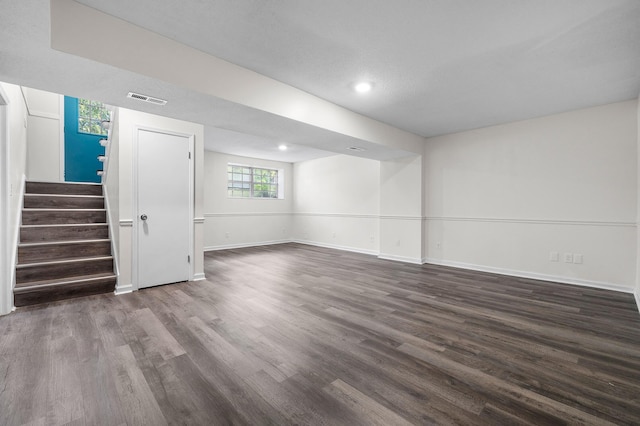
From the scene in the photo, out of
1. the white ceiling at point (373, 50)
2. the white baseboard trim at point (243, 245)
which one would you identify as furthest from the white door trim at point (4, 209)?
the white baseboard trim at point (243, 245)

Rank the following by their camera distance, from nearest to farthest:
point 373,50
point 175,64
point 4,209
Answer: point 175,64 → point 373,50 → point 4,209

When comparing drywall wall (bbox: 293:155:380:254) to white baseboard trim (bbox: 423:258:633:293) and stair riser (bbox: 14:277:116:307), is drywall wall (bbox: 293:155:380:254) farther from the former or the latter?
stair riser (bbox: 14:277:116:307)

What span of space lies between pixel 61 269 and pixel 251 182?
4.97 meters

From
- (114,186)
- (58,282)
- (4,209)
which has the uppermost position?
(114,186)

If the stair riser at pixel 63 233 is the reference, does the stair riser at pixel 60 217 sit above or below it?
above

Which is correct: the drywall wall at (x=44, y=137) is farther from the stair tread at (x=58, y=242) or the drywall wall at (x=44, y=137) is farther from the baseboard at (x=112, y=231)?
the stair tread at (x=58, y=242)

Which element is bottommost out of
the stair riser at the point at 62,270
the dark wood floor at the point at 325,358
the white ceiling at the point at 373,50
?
the dark wood floor at the point at 325,358

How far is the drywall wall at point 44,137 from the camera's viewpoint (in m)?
5.25

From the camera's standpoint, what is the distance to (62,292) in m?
3.23

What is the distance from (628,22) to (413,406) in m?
3.01

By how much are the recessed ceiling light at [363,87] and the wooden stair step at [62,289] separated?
383 centimetres

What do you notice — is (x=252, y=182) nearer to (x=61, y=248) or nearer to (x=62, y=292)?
(x=61, y=248)

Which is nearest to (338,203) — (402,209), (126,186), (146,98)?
(402,209)

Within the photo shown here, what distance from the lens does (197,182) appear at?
13.7 feet
